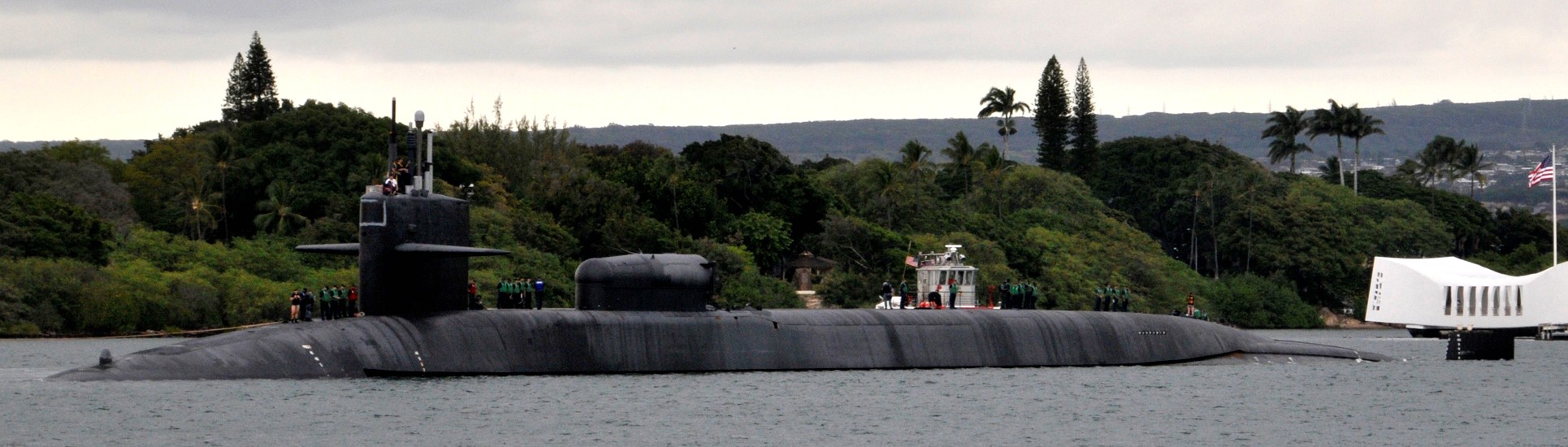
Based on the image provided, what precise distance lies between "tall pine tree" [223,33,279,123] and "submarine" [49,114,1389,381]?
67.1 metres

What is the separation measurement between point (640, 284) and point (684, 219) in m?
41.3

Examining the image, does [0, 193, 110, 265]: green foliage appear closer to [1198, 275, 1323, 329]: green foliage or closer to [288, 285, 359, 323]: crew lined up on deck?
[288, 285, 359, 323]: crew lined up on deck

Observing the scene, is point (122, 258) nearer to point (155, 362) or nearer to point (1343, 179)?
point (155, 362)

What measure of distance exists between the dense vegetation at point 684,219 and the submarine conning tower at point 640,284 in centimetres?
2348

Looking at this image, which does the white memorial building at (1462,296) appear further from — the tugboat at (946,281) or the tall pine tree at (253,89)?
the tall pine tree at (253,89)

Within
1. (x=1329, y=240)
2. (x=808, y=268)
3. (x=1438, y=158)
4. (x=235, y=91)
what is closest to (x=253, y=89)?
(x=235, y=91)

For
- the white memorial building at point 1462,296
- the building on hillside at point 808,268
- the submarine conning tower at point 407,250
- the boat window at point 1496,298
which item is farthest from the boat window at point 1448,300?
the submarine conning tower at point 407,250

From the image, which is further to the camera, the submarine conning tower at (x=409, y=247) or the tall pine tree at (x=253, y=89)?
the tall pine tree at (x=253, y=89)

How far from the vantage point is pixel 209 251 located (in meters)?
66.2

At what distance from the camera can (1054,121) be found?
4493 inches

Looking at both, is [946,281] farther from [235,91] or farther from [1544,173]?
[235,91]

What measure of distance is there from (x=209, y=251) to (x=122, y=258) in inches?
117

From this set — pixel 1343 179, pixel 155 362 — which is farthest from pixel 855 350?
pixel 1343 179

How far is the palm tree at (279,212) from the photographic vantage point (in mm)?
72000
